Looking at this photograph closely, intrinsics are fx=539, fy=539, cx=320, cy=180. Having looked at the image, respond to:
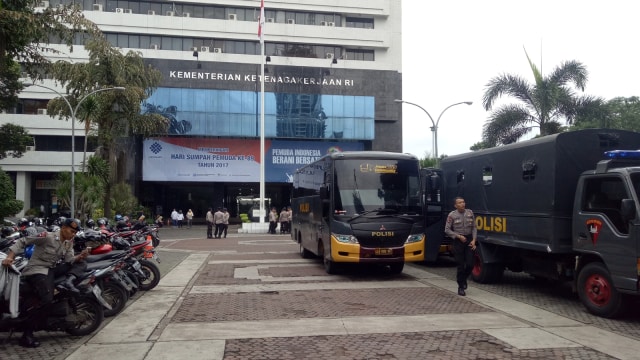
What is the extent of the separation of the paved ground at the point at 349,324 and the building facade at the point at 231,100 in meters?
35.0

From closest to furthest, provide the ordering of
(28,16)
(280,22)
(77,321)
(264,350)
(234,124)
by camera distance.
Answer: (264,350) < (77,321) < (28,16) < (234,124) < (280,22)

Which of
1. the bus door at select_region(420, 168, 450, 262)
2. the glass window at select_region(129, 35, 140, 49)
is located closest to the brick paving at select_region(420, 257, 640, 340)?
the bus door at select_region(420, 168, 450, 262)

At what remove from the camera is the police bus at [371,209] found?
1214 cm

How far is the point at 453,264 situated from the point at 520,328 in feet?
26.6

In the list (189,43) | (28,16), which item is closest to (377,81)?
Answer: (189,43)

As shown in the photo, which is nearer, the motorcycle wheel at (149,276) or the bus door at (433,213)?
the motorcycle wheel at (149,276)

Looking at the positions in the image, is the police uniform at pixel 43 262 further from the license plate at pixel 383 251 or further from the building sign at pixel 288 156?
the building sign at pixel 288 156

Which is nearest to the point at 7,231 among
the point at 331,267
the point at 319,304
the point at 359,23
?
the point at 319,304

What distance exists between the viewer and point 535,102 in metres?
24.2

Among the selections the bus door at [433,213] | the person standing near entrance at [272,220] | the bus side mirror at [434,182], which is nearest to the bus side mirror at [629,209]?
the bus door at [433,213]

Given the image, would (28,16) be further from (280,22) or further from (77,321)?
(280,22)

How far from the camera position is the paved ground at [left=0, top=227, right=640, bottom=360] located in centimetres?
654

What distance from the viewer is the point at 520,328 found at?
7656mm

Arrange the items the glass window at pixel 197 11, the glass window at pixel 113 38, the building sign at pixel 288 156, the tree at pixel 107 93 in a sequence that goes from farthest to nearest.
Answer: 1. the glass window at pixel 197 11
2. the building sign at pixel 288 156
3. the glass window at pixel 113 38
4. the tree at pixel 107 93
